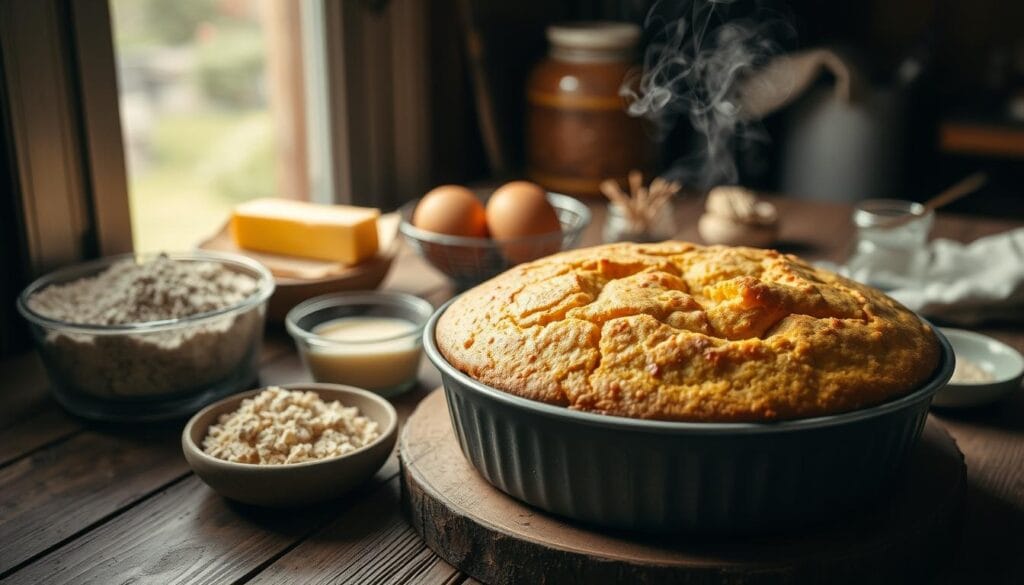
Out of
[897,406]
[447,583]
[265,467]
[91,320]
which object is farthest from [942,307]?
[91,320]

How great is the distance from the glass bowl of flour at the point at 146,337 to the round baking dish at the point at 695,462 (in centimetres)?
46

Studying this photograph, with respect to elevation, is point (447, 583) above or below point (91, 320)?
below

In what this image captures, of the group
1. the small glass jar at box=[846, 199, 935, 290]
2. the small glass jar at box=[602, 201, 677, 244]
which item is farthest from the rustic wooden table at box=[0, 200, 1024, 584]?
the small glass jar at box=[602, 201, 677, 244]

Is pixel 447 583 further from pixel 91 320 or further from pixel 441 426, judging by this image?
pixel 91 320

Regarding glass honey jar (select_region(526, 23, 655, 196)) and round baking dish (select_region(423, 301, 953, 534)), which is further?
glass honey jar (select_region(526, 23, 655, 196))

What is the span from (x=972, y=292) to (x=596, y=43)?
1095 millimetres

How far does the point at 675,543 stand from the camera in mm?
903

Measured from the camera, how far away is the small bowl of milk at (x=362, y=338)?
132 cm

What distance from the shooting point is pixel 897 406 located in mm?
864

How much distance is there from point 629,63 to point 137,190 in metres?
1.22

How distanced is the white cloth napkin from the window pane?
122 centimetres

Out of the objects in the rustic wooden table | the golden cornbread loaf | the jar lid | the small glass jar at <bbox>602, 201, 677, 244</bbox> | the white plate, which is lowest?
the rustic wooden table

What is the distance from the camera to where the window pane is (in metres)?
1.94

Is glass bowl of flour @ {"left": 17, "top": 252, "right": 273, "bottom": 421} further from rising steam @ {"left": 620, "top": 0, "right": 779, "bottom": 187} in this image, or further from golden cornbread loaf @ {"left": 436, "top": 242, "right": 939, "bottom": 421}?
rising steam @ {"left": 620, "top": 0, "right": 779, "bottom": 187}
